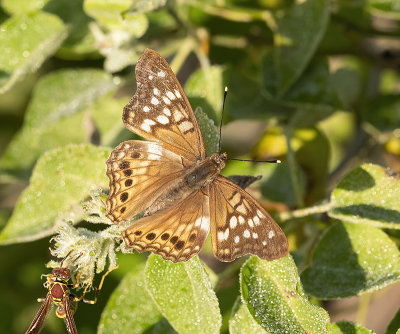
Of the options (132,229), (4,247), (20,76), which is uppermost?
(20,76)

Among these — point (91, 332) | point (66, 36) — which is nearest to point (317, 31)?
point (66, 36)

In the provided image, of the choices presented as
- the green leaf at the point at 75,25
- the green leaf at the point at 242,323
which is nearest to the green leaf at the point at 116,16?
the green leaf at the point at 75,25

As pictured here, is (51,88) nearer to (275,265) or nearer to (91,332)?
(91,332)

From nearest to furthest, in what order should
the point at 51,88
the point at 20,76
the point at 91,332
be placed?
the point at 20,76 → the point at 51,88 → the point at 91,332

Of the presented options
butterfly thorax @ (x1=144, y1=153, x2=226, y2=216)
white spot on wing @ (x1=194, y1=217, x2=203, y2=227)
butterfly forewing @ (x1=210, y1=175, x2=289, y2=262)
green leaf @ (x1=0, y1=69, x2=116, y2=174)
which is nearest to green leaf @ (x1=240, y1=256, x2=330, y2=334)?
butterfly forewing @ (x1=210, y1=175, x2=289, y2=262)

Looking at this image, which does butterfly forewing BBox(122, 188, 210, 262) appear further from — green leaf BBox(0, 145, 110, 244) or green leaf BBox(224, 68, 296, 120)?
green leaf BBox(224, 68, 296, 120)

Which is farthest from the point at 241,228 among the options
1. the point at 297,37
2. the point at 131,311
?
the point at 297,37

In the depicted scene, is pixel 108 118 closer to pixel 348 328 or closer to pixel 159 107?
pixel 159 107
